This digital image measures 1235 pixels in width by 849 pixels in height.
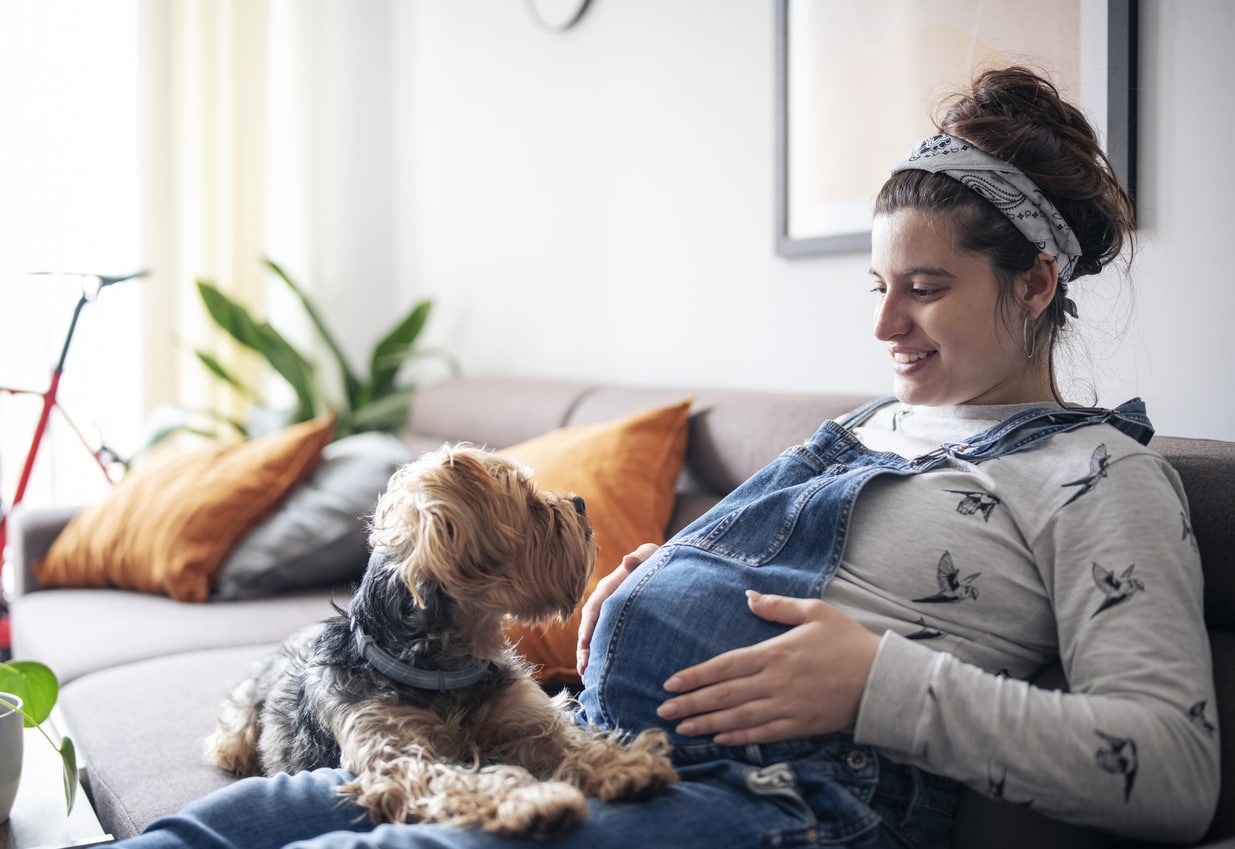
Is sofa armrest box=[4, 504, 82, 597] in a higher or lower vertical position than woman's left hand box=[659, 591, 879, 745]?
lower

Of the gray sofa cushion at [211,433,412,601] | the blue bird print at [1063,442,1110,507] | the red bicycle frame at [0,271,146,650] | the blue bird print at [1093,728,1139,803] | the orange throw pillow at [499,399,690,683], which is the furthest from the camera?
the red bicycle frame at [0,271,146,650]

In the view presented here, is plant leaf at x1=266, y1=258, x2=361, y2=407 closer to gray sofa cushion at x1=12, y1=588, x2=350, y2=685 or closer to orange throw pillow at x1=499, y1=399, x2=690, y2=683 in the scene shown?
gray sofa cushion at x1=12, y1=588, x2=350, y2=685

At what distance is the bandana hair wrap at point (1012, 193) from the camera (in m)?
1.27

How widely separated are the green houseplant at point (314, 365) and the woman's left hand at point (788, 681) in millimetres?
2664

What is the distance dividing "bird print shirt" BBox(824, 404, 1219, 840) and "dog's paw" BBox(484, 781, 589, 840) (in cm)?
30

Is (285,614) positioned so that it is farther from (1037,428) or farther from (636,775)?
(1037,428)

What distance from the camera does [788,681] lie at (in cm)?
107

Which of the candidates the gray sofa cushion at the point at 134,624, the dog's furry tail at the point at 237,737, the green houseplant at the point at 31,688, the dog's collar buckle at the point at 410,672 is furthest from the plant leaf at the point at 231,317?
the dog's collar buckle at the point at 410,672

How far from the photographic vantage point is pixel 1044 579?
3.69ft

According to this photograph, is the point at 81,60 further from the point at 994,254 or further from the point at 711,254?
the point at 994,254

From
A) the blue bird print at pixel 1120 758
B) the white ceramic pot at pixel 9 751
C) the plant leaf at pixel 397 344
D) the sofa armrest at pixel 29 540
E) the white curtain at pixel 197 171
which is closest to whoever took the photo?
the blue bird print at pixel 1120 758

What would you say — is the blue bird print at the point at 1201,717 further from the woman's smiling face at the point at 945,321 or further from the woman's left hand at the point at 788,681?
the woman's smiling face at the point at 945,321

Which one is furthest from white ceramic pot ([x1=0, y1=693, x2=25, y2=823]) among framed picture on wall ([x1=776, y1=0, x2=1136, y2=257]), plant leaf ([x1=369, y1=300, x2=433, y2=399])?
plant leaf ([x1=369, y1=300, x2=433, y2=399])

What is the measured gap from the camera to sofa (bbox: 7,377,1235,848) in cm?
122
